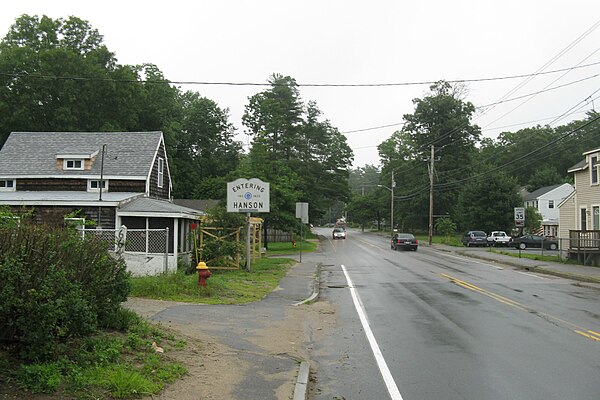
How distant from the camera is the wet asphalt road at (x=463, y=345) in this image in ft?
21.9

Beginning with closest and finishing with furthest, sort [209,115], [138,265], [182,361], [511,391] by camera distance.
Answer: [511,391]
[182,361]
[138,265]
[209,115]

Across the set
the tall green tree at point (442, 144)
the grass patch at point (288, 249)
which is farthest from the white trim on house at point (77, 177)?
the tall green tree at point (442, 144)

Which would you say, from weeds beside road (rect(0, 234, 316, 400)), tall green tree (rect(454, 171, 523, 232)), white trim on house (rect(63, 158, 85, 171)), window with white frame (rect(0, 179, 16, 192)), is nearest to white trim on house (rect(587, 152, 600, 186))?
tall green tree (rect(454, 171, 523, 232))

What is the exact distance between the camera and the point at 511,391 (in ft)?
21.3

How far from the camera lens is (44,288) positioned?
5.31m

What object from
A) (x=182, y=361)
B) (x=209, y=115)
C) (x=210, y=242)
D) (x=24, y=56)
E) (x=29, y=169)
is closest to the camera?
(x=182, y=361)

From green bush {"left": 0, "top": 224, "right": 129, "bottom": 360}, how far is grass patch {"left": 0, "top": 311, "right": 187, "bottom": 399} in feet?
0.65

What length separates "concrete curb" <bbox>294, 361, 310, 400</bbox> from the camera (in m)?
6.11

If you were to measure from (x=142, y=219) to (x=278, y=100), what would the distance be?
46726mm

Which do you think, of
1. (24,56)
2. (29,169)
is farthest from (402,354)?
(24,56)

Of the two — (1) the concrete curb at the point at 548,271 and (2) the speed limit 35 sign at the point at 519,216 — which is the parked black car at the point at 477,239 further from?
(1) the concrete curb at the point at 548,271

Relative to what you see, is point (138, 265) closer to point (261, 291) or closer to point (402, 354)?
point (261, 291)

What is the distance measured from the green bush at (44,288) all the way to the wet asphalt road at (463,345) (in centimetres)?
A: 301

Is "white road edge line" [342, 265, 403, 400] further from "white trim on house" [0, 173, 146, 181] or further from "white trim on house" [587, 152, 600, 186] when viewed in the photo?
"white trim on house" [587, 152, 600, 186]
